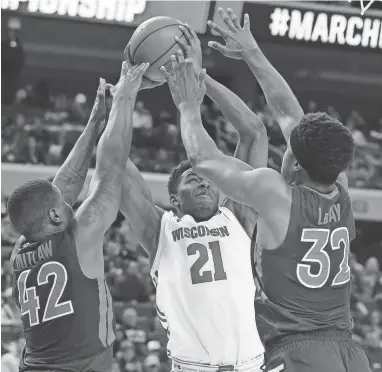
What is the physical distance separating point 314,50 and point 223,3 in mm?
4333

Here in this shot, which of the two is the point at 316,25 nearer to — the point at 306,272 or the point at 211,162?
the point at 211,162

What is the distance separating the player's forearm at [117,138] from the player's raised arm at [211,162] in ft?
1.04

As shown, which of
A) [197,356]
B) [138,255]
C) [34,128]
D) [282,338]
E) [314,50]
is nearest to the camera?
[282,338]

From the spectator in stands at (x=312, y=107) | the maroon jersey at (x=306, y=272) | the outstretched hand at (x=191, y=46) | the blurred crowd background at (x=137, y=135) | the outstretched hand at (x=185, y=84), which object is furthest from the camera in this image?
the spectator in stands at (x=312, y=107)

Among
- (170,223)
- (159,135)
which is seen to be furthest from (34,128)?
(170,223)

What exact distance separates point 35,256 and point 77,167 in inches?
37.3

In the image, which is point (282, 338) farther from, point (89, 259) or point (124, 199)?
point (124, 199)

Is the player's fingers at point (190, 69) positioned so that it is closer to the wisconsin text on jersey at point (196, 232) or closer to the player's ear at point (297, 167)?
the player's ear at point (297, 167)

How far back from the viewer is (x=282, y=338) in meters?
3.61

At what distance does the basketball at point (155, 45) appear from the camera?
4621 mm

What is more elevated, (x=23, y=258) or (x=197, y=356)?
(x=23, y=258)

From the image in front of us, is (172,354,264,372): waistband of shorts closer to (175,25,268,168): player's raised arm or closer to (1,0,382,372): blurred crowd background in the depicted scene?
(175,25,268,168): player's raised arm

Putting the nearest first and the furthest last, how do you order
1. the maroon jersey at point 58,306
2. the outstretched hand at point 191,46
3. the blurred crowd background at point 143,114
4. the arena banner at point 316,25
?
the maroon jersey at point 58,306
the outstretched hand at point 191,46
the blurred crowd background at point 143,114
the arena banner at point 316,25

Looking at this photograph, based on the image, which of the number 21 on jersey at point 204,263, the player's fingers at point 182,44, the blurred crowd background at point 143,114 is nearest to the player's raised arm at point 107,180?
the player's fingers at point 182,44
